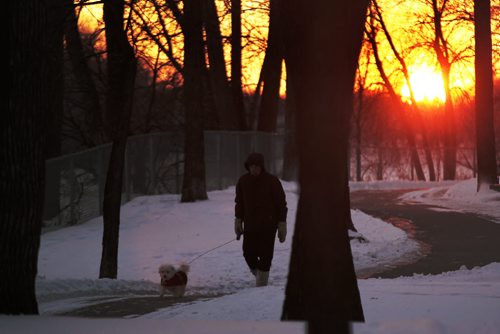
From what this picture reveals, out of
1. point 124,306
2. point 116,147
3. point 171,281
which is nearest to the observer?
point 124,306

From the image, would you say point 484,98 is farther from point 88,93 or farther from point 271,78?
point 88,93

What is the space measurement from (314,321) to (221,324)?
3.86ft

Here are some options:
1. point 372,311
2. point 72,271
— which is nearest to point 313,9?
point 372,311

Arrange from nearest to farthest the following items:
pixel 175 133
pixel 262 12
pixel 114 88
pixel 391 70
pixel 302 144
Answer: pixel 302 144 → pixel 114 88 → pixel 175 133 → pixel 262 12 → pixel 391 70

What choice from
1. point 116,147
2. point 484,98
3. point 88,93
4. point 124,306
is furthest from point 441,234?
point 88,93

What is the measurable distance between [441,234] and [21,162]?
11.7m

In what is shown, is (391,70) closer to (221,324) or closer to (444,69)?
(444,69)

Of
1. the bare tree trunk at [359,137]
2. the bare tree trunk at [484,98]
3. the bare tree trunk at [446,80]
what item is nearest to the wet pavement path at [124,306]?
the bare tree trunk at [484,98]

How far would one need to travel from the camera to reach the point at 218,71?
27062mm

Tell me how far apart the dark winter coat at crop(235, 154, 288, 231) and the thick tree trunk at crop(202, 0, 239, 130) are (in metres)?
15.4

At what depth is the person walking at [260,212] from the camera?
9852 millimetres

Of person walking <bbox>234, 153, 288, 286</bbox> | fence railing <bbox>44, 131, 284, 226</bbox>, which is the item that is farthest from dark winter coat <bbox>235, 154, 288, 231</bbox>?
fence railing <bbox>44, 131, 284, 226</bbox>

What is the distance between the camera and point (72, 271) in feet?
48.0

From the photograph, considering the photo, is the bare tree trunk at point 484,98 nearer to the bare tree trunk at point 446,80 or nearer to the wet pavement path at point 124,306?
the wet pavement path at point 124,306
